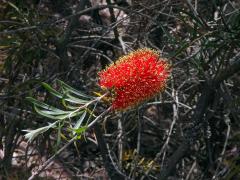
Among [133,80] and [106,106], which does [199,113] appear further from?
[133,80]

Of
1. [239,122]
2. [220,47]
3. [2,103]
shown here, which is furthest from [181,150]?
[2,103]

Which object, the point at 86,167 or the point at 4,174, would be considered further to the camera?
the point at 86,167

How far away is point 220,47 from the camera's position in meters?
2.43

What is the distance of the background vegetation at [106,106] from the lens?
3000 millimetres

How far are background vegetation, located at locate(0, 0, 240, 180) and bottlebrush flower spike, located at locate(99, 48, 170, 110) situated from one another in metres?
0.61

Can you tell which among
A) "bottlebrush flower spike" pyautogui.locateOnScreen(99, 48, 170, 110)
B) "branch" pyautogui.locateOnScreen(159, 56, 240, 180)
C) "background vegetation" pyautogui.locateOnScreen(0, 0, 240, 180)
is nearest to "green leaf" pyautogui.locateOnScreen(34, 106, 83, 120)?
"bottlebrush flower spike" pyautogui.locateOnScreen(99, 48, 170, 110)

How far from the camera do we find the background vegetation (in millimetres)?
3000

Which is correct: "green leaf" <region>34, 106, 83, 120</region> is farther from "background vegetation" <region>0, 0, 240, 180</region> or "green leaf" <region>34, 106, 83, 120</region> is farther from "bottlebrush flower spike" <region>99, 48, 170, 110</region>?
"background vegetation" <region>0, 0, 240, 180</region>

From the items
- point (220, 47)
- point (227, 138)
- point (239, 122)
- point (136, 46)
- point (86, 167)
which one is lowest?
point (86, 167)

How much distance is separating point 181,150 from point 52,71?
0.99 metres

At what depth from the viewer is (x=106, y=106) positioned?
3.06 m

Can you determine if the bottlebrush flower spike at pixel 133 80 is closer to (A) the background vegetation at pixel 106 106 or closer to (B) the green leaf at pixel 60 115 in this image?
(B) the green leaf at pixel 60 115

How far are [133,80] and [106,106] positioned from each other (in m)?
1.14

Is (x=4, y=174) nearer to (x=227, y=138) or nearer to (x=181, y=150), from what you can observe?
(x=181, y=150)
